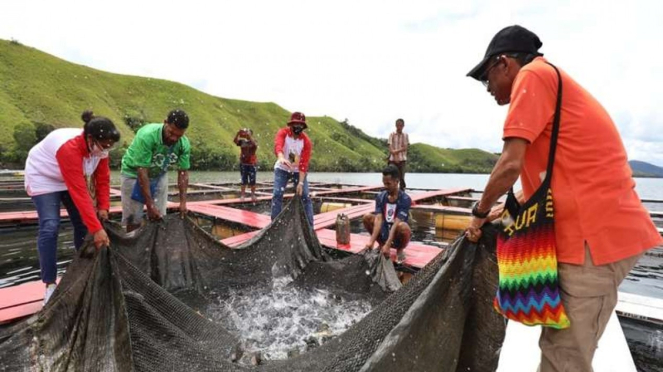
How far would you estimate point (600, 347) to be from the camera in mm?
2553

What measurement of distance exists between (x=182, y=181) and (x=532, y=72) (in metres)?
4.28

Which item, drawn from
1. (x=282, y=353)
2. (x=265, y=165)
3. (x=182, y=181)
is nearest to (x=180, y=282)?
(x=182, y=181)

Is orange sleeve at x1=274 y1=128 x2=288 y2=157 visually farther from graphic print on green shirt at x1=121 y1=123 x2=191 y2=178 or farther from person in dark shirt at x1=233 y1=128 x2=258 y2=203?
person in dark shirt at x1=233 y1=128 x2=258 y2=203

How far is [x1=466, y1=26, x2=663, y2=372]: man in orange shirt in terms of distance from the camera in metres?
1.42

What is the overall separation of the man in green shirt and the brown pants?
151 inches

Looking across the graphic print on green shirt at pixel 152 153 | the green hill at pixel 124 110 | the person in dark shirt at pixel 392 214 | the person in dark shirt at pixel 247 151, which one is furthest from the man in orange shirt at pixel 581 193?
the green hill at pixel 124 110

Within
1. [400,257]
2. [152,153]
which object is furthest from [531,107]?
[152,153]

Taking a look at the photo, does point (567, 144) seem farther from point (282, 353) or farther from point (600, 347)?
point (282, 353)

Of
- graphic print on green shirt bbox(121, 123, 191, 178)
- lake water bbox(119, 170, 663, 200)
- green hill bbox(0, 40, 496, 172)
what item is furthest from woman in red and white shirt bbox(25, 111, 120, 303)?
green hill bbox(0, 40, 496, 172)

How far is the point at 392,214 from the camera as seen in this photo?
473 cm

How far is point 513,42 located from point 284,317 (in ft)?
11.3

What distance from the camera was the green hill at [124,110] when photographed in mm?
43188

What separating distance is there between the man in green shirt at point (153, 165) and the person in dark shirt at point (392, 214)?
101 inches

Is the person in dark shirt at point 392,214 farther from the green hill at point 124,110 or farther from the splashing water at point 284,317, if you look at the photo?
the green hill at point 124,110
